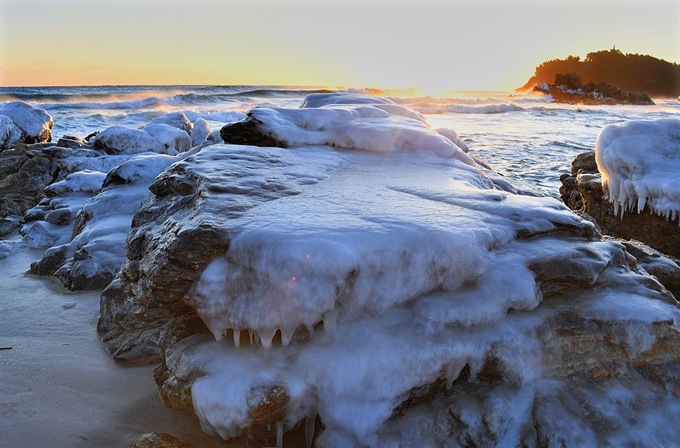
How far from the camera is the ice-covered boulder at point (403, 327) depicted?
187 centimetres

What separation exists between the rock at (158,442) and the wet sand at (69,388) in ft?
0.25

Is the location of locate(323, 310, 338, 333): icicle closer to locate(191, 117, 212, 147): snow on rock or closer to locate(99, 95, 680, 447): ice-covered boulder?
locate(99, 95, 680, 447): ice-covered boulder

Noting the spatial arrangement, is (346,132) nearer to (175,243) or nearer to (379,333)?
(175,243)

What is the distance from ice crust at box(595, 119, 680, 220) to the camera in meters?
4.60

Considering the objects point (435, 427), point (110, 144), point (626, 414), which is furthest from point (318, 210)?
point (110, 144)

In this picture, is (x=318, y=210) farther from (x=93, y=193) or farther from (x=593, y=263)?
(x=93, y=193)

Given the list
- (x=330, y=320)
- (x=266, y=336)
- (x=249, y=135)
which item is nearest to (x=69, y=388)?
(x=266, y=336)

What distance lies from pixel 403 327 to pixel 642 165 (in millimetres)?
3983

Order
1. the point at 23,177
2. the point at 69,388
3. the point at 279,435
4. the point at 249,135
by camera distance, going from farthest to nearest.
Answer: the point at 23,177
the point at 249,135
the point at 69,388
the point at 279,435

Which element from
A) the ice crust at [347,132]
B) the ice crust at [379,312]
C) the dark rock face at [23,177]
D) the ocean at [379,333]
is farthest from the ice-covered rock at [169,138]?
the ice crust at [379,312]

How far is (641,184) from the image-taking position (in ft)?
15.5

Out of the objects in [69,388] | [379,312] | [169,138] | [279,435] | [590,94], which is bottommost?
[69,388]

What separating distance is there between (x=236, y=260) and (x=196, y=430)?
74 centimetres

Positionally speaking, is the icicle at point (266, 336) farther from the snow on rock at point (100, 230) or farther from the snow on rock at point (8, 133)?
the snow on rock at point (8, 133)
